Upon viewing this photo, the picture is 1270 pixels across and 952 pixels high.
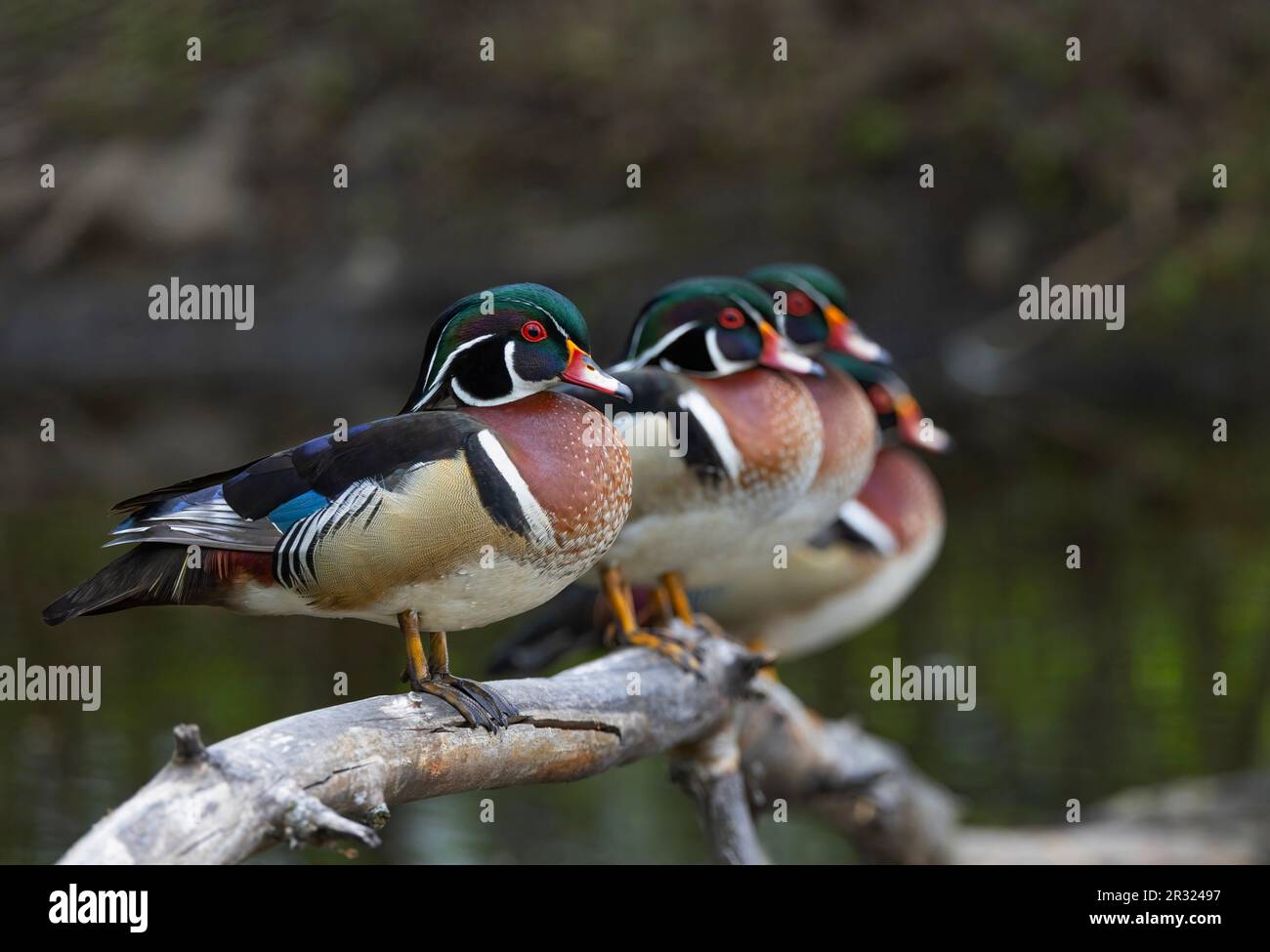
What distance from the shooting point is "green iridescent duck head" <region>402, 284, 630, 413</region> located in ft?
7.66

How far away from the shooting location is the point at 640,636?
332cm

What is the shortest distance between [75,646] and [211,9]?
3.00 meters

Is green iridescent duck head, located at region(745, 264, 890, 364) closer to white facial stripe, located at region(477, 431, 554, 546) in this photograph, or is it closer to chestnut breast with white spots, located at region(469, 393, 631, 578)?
chestnut breast with white spots, located at region(469, 393, 631, 578)

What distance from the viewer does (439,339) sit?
2.36 meters

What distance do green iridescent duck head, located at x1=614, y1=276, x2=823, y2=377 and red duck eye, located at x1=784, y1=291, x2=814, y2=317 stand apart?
494mm

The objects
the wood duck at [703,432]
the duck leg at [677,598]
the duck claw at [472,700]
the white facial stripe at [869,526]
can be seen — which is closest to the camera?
the duck claw at [472,700]

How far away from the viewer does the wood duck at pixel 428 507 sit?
90.5 inches

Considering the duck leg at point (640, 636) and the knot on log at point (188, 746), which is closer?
the knot on log at point (188, 746)

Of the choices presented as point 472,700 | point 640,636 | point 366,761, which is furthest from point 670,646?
point 366,761

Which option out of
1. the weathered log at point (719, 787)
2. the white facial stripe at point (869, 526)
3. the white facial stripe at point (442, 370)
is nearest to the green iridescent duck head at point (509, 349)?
the white facial stripe at point (442, 370)

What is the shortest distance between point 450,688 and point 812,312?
5.49ft

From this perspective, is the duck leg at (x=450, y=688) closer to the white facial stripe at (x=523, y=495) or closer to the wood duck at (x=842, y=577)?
the white facial stripe at (x=523, y=495)

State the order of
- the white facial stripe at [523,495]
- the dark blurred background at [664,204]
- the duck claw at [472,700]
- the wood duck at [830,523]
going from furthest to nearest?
the dark blurred background at [664,204] < the wood duck at [830,523] < the duck claw at [472,700] < the white facial stripe at [523,495]

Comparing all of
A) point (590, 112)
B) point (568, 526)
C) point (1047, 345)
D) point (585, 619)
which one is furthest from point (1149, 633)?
point (590, 112)
